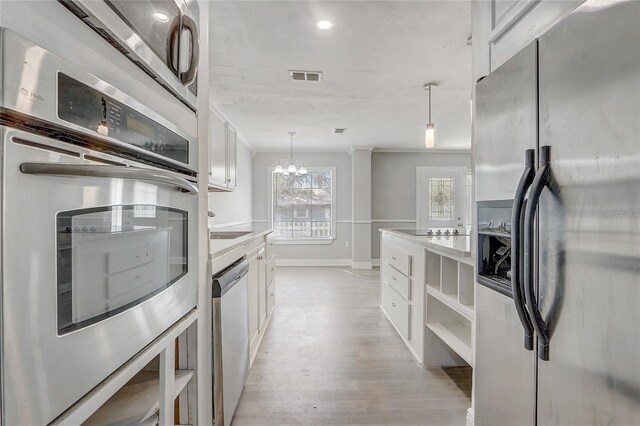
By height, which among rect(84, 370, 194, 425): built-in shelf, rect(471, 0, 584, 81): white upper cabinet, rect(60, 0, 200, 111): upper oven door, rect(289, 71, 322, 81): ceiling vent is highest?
rect(289, 71, 322, 81): ceiling vent

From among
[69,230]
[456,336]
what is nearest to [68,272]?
[69,230]

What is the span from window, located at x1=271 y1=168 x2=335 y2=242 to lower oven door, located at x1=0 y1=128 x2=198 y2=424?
5950mm

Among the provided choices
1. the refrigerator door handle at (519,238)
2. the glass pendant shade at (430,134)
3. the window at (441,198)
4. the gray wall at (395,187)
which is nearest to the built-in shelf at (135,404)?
the refrigerator door handle at (519,238)

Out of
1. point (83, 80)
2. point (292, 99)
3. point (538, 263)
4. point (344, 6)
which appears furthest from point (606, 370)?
point (292, 99)

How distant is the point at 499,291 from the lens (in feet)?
3.91

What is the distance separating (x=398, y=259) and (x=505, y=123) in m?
2.00

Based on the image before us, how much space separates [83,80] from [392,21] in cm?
203

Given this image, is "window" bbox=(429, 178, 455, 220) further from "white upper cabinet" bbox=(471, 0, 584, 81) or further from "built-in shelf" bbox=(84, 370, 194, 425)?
"built-in shelf" bbox=(84, 370, 194, 425)

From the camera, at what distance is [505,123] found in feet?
3.68

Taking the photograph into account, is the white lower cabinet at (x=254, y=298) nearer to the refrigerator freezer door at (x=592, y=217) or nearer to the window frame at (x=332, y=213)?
the refrigerator freezer door at (x=592, y=217)

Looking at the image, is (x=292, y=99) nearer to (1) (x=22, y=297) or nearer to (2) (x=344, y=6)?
(2) (x=344, y=6)

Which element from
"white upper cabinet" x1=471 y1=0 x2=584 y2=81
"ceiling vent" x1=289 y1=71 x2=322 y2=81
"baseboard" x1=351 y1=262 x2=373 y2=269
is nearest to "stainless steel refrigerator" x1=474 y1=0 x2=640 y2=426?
"white upper cabinet" x1=471 y1=0 x2=584 y2=81

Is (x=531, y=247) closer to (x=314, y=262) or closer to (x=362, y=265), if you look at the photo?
(x=362, y=265)

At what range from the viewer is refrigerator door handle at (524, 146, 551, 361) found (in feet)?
2.91
